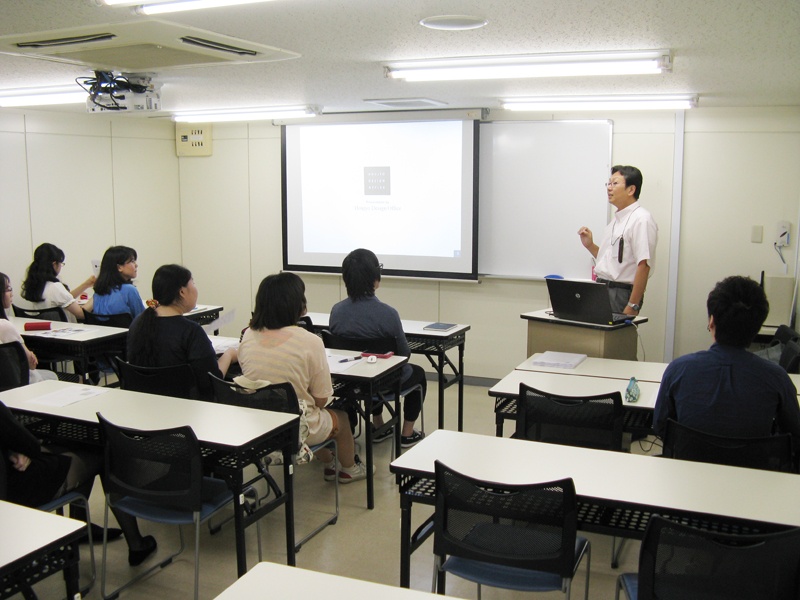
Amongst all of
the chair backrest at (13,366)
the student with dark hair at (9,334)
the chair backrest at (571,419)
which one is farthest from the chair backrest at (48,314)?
the chair backrest at (571,419)

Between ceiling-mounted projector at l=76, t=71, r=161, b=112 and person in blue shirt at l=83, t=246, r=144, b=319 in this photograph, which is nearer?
ceiling-mounted projector at l=76, t=71, r=161, b=112

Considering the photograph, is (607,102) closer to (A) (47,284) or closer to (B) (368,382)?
(B) (368,382)

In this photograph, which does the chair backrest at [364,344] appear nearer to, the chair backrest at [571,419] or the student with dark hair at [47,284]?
the chair backrest at [571,419]

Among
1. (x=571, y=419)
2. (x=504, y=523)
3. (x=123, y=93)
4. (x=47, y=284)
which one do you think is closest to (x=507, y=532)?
(x=504, y=523)

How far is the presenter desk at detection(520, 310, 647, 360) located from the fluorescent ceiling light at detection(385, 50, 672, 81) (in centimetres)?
147

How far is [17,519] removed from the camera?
2086 millimetres

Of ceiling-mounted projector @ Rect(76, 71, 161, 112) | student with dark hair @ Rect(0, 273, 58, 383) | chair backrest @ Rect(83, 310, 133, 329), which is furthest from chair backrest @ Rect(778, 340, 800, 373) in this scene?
chair backrest @ Rect(83, 310, 133, 329)

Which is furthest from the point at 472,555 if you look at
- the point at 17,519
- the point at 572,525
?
the point at 17,519

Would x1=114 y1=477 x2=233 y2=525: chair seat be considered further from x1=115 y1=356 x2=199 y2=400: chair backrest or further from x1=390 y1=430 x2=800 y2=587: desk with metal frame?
x1=390 y1=430 x2=800 y2=587: desk with metal frame

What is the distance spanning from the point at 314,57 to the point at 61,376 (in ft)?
9.77

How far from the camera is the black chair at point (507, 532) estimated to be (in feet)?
7.18

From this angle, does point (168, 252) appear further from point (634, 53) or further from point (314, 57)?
point (634, 53)

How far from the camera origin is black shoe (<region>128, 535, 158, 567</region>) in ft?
10.8

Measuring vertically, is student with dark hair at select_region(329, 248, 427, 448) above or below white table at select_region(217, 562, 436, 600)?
above
